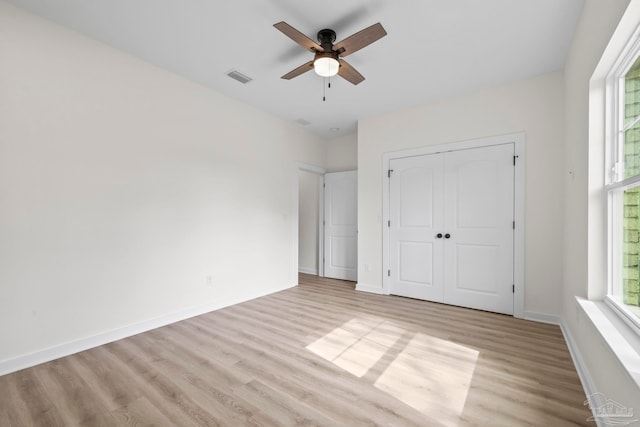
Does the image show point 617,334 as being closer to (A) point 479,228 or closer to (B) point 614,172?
(B) point 614,172

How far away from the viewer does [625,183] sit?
1.55 m

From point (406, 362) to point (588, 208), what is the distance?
178 cm

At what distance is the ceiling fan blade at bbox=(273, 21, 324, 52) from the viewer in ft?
6.53

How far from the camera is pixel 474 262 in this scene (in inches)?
143

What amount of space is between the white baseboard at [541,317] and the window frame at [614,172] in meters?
1.54

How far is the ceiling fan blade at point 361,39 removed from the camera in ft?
6.56

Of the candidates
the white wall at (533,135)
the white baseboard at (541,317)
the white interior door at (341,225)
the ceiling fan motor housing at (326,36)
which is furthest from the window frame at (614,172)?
the white interior door at (341,225)

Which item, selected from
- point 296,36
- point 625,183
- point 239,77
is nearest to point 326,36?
point 296,36

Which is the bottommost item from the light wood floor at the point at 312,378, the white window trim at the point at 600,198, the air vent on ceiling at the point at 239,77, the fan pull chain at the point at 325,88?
the light wood floor at the point at 312,378

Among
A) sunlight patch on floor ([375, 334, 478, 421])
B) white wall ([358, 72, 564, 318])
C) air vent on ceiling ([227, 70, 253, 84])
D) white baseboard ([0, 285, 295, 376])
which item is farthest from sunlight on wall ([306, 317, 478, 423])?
air vent on ceiling ([227, 70, 253, 84])

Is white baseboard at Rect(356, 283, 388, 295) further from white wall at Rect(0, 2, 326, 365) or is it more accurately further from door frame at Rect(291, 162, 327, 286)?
white wall at Rect(0, 2, 326, 365)

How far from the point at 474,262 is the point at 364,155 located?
229cm

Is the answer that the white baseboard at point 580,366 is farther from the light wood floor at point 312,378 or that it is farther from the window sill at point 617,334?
the window sill at point 617,334

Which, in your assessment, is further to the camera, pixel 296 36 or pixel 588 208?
pixel 296 36
